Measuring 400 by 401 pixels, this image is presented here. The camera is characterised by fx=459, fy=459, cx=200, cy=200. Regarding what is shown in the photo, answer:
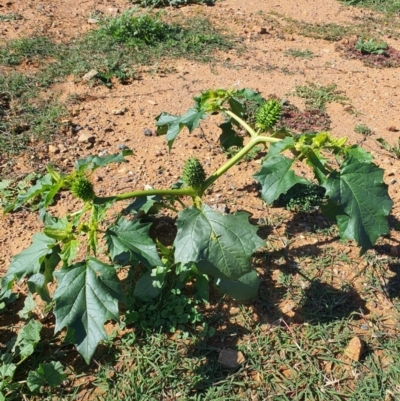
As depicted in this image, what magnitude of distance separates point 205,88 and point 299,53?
1.40 meters

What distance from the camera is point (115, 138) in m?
3.61

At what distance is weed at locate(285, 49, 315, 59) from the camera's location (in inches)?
196

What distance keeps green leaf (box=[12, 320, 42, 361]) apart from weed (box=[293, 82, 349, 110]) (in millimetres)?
2938

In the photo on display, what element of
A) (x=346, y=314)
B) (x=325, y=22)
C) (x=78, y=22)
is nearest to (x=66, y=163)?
(x=346, y=314)

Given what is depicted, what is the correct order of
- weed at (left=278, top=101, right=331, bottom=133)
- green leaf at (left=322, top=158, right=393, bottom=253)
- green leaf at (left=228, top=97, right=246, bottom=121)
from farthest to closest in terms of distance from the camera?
weed at (left=278, top=101, right=331, bottom=133) < green leaf at (left=228, top=97, right=246, bottom=121) < green leaf at (left=322, top=158, right=393, bottom=253)

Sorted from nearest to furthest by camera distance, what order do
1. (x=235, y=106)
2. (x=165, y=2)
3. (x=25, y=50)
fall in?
(x=235, y=106), (x=25, y=50), (x=165, y=2)

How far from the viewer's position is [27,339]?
2.13 meters

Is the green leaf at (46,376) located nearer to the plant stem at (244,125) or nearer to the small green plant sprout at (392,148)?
the plant stem at (244,125)

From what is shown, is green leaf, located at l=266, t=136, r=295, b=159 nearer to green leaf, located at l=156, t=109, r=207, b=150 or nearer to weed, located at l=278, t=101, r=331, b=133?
green leaf, located at l=156, t=109, r=207, b=150

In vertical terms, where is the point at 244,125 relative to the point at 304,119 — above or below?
above

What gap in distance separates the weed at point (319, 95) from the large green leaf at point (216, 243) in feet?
8.06

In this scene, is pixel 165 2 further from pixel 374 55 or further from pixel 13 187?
pixel 13 187

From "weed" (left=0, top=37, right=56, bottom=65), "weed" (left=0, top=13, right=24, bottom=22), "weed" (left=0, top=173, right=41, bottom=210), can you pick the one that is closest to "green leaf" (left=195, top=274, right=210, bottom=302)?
"weed" (left=0, top=173, right=41, bottom=210)

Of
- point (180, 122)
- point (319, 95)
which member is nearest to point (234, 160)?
point (180, 122)
